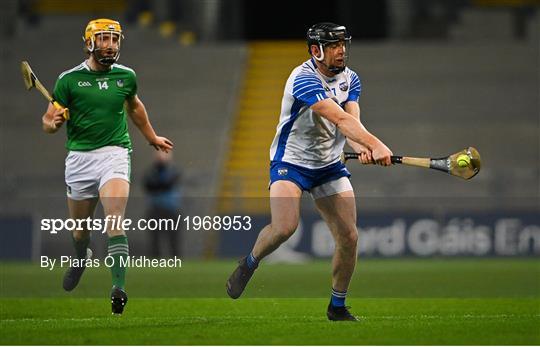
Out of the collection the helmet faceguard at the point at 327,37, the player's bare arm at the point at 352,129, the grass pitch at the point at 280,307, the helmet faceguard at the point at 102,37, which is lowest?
the grass pitch at the point at 280,307

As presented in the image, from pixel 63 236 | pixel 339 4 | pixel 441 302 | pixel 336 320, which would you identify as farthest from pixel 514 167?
pixel 336 320

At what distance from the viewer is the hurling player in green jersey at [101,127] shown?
10984 mm

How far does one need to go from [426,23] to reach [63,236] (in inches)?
350

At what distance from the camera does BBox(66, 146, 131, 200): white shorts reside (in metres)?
11.2

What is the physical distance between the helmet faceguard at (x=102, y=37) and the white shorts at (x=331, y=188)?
199 cm

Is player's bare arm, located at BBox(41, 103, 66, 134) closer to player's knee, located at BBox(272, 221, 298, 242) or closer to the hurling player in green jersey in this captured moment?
the hurling player in green jersey

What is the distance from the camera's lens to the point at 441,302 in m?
13.0

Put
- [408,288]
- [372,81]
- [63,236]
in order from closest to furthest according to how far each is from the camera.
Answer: [408,288]
[63,236]
[372,81]

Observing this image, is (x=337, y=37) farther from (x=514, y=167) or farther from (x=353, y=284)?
(x=514, y=167)

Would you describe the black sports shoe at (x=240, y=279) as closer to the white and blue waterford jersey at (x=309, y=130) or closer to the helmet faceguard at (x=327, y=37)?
the white and blue waterford jersey at (x=309, y=130)

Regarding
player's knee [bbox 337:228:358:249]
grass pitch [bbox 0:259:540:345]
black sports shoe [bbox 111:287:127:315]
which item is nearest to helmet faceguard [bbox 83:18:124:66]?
black sports shoe [bbox 111:287:127:315]

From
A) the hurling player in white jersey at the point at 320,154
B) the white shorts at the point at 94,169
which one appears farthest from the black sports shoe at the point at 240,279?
the white shorts at the point at 94,169

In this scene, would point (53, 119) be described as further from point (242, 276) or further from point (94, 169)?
point (242, 276)

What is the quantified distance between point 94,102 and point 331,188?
84.0 inches
